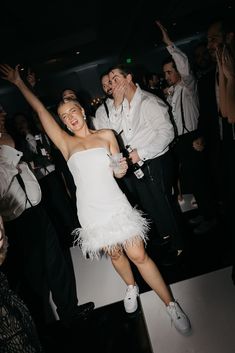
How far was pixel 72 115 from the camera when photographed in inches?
81.8

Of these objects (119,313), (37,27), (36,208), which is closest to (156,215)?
(119,313)

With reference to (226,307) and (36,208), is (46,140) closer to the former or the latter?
(36,208)

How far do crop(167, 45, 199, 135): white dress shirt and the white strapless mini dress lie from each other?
1.41m

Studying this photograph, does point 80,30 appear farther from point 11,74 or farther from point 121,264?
point 121,264

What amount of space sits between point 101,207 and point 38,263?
76 centimetres

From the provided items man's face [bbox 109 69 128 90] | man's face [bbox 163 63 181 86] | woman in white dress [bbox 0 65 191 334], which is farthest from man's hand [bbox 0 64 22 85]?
man's face [bbox 163 63 181 86]

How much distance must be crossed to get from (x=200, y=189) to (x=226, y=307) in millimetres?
1384

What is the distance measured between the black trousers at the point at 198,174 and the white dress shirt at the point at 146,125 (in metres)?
0.53

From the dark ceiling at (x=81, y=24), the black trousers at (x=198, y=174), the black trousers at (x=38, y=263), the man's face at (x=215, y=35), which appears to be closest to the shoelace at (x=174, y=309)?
the black trousers at (x=38, y=263)

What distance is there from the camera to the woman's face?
6.80ft

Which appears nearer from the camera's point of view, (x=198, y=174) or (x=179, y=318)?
(x=179, y=318)

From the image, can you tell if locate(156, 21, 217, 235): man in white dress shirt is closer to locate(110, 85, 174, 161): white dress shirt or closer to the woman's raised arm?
locate(110, 85, 174, 161): white dress shirt

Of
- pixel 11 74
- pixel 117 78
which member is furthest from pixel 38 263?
pixel 117 78

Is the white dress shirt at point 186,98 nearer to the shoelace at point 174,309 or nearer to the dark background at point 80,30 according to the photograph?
Result: the dark background at point 80,30
